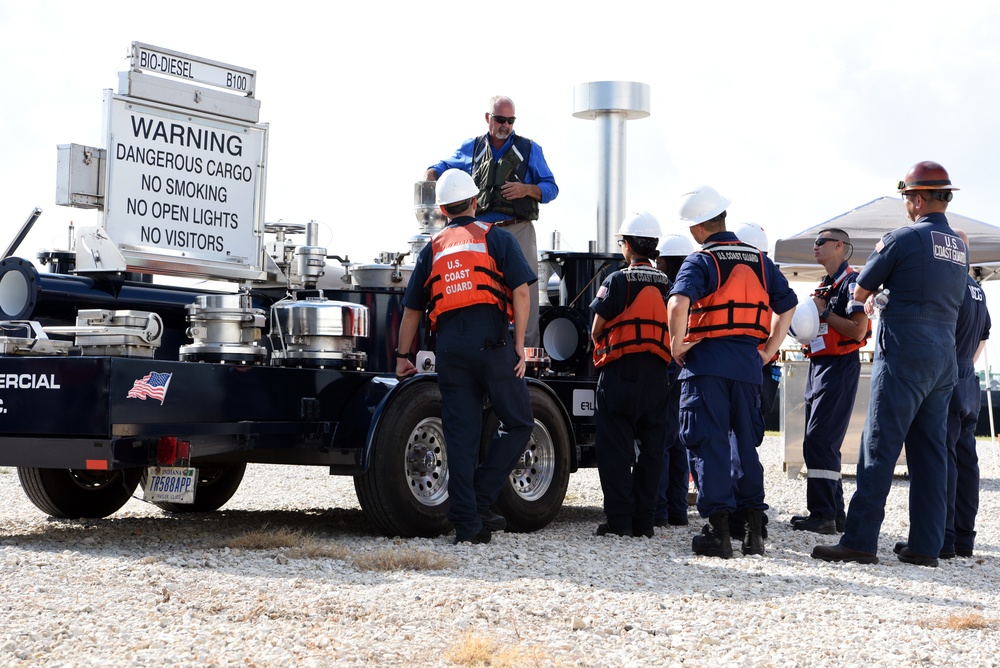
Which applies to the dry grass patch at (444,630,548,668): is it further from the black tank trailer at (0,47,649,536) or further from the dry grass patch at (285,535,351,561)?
the black tank trailer at (0,47,649,536)

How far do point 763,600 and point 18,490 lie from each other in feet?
22.3

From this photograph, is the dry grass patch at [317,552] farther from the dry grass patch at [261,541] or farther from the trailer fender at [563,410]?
the trailer fender at [563,410]

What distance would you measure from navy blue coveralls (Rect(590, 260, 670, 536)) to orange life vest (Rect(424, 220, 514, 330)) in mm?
803

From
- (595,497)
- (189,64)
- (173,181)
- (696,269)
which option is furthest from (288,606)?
(595,497)

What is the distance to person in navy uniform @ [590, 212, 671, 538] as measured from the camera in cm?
680

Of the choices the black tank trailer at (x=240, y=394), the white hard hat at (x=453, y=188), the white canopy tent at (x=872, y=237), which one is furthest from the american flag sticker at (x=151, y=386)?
the white canopy tent at (x=872, y=237)

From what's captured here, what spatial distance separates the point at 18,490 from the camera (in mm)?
9633

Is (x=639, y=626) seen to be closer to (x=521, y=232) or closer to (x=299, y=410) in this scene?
(x=299, y=410)

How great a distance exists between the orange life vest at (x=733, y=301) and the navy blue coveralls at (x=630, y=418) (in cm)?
66

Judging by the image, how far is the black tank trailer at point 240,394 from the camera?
535 cm

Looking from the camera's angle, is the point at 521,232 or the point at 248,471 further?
the point at 248,471

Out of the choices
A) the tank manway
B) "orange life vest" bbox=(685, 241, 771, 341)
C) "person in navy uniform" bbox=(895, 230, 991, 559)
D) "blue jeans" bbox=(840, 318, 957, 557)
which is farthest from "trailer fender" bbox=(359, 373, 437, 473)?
the tank manway

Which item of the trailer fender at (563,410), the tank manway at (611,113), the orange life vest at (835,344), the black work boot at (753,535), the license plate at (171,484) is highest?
the tank manway at (611,113)

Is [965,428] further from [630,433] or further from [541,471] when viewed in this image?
[541,471]
